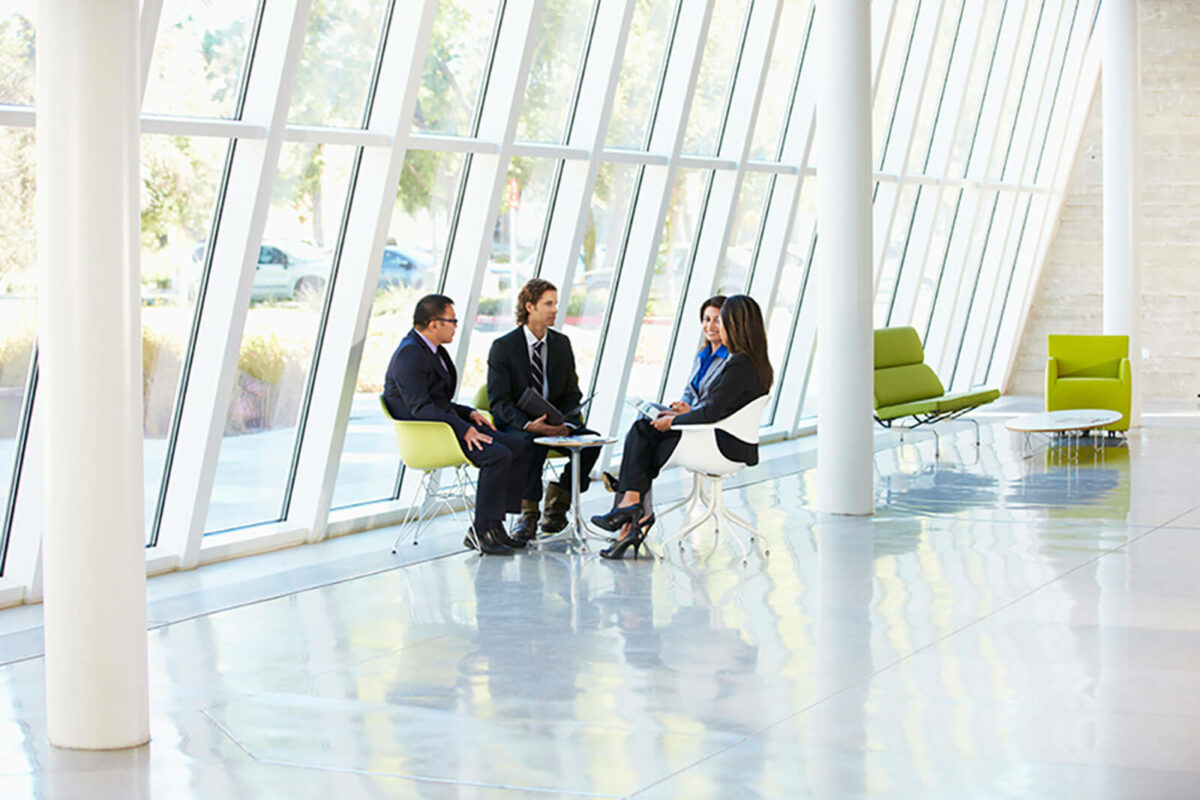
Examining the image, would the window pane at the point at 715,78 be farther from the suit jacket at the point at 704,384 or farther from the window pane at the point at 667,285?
the suit jacket at the point at 704,384

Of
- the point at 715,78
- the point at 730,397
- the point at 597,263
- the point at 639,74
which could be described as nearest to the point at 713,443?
the point at 730,397

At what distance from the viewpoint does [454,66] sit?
857cm

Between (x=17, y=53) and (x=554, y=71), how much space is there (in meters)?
4.10

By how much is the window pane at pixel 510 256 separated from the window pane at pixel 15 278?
322cm

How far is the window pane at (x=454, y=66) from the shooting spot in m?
8.44

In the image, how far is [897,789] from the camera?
3.85 m

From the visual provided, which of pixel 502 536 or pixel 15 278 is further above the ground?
pixel 15 278

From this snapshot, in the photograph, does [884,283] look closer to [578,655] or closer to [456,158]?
[456,158]

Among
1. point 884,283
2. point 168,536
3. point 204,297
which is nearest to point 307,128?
point 204,297

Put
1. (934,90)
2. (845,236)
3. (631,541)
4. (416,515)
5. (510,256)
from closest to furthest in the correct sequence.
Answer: (631,541) → (845,236) → (416,515) → (510,256) → (934,90)

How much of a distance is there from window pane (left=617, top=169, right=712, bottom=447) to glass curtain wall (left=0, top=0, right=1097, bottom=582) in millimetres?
24

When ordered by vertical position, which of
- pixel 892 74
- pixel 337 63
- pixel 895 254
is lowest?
pixel 337 63

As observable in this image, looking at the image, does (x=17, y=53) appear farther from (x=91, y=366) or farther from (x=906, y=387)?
(x=906, y=387)

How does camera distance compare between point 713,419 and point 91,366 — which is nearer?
point 91,366
